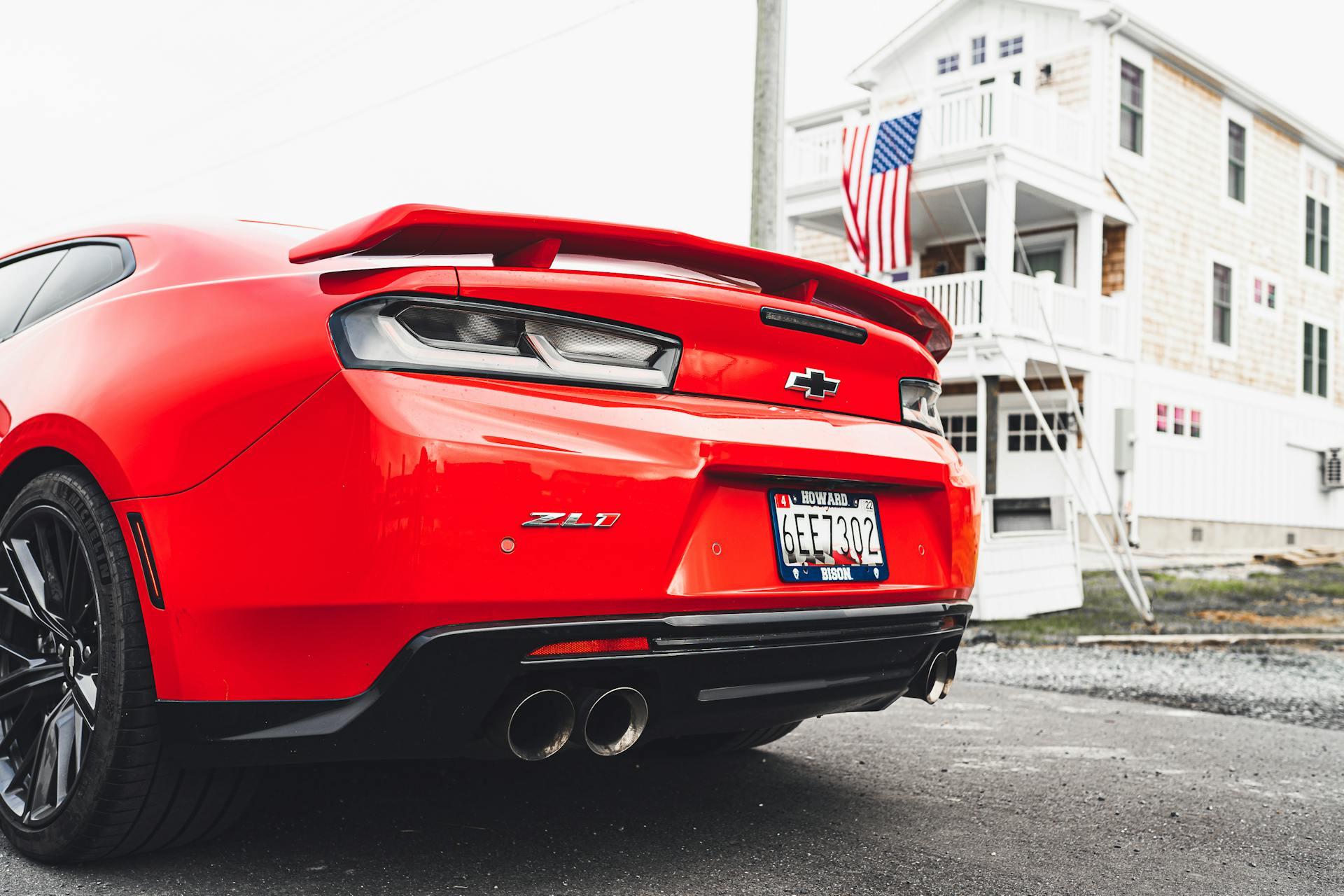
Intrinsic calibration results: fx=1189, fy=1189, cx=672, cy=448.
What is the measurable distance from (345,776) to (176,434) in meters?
1.39

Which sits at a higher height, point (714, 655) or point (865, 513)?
point (865, 513)

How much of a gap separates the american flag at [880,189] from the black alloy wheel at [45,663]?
1293 centimetres

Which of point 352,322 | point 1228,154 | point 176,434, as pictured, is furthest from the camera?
point 1228,154

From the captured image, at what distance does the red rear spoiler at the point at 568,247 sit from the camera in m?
2.22

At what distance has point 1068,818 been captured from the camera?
3.22m

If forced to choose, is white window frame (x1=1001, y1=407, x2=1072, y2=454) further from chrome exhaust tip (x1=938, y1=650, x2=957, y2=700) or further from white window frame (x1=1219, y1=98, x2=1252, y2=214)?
chrome exhaust tip (x1=938, y1=650, x2=957, y2=700)

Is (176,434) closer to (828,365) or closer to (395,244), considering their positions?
(395,244)

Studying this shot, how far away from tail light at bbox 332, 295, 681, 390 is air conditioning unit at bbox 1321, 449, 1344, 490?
26.2 metres

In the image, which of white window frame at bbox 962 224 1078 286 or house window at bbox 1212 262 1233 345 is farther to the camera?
house window at bbox 1212 262 1233 345

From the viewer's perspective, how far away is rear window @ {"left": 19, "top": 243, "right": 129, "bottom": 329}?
9.48ft

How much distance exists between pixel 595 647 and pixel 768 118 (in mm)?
8902

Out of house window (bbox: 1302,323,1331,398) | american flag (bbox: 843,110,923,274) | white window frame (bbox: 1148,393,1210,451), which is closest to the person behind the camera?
american flag (bbox: 843,110,923,274)

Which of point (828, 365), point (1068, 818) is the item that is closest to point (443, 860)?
point (828, 365)

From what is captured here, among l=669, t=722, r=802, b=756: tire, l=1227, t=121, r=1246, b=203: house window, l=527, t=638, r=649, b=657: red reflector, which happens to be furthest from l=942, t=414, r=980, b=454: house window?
l=527, t=638, r=649, b=657: red reflector
